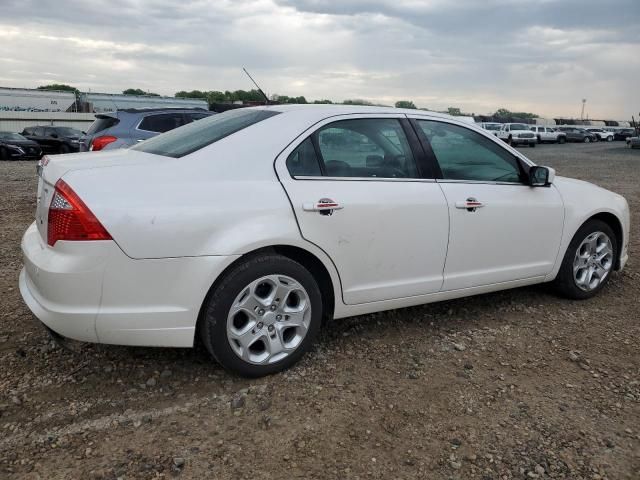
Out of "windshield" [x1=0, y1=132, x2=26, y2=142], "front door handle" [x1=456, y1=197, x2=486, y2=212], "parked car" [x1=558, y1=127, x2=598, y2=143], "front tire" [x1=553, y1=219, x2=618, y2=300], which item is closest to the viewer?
"front door handle" [x1=456, y1=197, x2=486, y2=212]

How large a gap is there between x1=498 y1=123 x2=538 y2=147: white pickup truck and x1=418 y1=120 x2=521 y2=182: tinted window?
3661 cm

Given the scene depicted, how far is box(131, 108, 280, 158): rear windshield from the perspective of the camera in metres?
3.22

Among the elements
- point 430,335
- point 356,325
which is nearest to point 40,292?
point 356,325

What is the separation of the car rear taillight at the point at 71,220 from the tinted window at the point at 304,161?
107cm

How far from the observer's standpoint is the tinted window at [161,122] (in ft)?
29.3

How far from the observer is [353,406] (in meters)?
2.91

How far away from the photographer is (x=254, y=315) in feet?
9.96

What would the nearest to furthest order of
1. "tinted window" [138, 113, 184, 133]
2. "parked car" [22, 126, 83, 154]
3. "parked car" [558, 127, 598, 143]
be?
"tinted window" [138, 113, 184, 133] → "parked car" [22, 126, 83, 154] → "parked car" [558, 127, 598, 143]

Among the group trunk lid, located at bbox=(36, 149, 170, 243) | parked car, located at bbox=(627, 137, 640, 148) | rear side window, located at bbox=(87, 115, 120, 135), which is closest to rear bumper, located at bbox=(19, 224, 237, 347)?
trunk lid, located at bbox=(36, 149, 170, 243)

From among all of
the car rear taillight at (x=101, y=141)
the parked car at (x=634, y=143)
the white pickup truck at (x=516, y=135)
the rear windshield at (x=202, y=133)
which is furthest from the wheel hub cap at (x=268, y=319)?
the parked car at (x=634, y=143)

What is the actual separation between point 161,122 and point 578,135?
151ft

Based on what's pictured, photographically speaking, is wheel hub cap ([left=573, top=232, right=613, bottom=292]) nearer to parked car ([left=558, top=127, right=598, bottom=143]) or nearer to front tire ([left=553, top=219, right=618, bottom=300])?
front tire ([left=553, top=219, right=618, bottom=300])

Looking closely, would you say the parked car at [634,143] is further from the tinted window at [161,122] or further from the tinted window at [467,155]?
the tinted window at [467,155]

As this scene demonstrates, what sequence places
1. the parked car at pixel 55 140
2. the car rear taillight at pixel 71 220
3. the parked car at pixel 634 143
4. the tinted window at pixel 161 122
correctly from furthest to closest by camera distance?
the parked car at pixel 634 143 → the parked car at pixel 55 140 → the tinted window at pixel 161 122 → the car rear taillight at pixel 71 220
